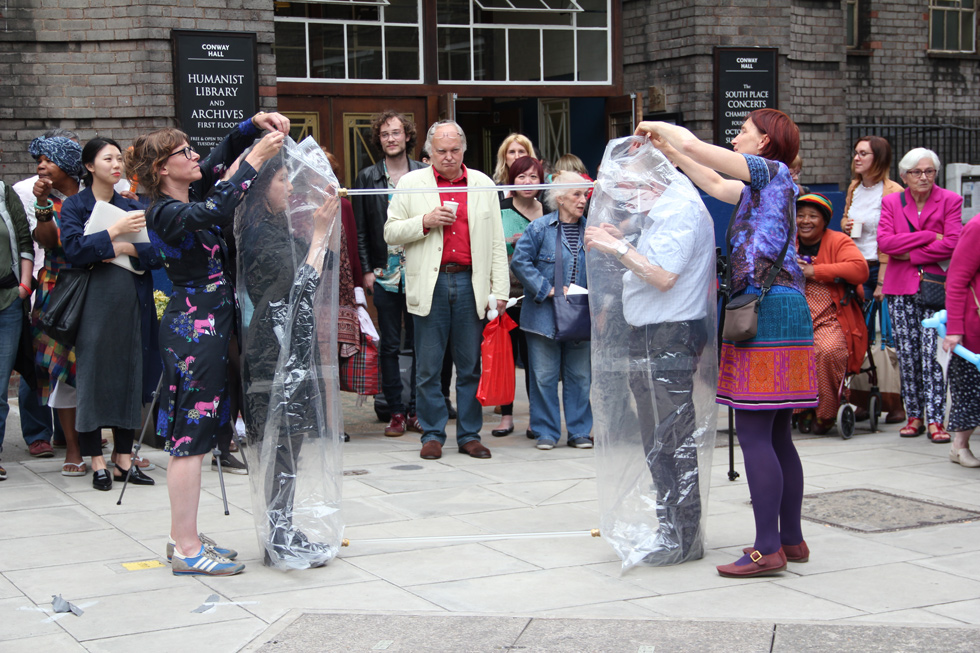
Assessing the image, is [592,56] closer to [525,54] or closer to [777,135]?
[525,54]

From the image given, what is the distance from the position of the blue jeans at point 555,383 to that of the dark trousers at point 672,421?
2710mm

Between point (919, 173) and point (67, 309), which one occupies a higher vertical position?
point (919, 173)

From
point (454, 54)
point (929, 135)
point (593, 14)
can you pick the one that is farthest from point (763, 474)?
point (929, 135)

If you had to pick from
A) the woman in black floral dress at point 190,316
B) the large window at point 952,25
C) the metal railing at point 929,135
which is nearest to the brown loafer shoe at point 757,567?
the woman in black floral dress at point 190,316

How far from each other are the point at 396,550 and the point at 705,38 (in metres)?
7.94

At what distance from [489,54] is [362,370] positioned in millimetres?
4860

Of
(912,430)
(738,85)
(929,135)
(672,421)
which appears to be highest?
(738,85)

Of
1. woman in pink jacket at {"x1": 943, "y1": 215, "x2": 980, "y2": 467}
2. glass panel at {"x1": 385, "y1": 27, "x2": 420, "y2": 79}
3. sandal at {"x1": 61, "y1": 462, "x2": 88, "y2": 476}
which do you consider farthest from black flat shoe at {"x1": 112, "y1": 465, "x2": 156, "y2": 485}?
glass panel at {"x1": 385, "y1": 27, "x2": 420, "y2": 79}

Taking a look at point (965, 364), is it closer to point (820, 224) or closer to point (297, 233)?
point (820, 224)

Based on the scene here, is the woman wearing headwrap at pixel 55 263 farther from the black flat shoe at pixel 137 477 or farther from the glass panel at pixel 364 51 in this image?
the glass panel at pixel 364 51

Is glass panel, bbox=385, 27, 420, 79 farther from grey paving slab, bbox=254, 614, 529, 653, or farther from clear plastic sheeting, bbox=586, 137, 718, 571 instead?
grey paving slab, bbox=254, 614, 529, 653

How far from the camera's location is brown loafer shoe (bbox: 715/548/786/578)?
443cm

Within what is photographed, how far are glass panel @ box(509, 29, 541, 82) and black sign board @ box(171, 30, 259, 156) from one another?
2.89 meters

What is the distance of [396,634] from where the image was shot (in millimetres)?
3816
